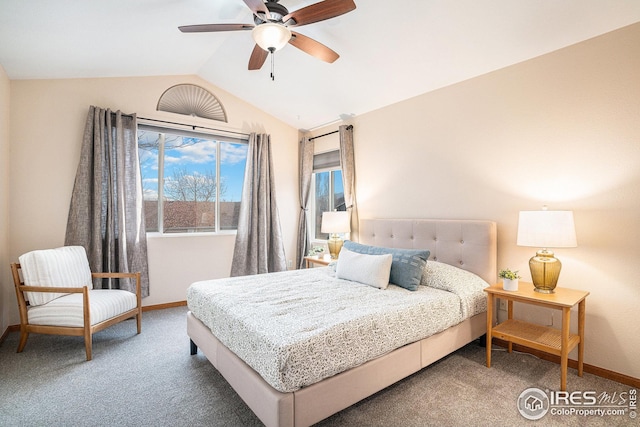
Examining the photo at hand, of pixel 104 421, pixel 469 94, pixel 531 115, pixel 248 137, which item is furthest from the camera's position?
pixel 248 137

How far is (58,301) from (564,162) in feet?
14.9

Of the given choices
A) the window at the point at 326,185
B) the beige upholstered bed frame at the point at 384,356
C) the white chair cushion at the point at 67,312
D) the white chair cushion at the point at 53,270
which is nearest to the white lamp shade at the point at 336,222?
the beige upholstered bed frame at the point at 384,356

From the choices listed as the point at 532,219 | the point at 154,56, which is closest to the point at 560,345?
the point at 532,219

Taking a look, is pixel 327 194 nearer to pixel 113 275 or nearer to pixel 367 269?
pixel 367 269

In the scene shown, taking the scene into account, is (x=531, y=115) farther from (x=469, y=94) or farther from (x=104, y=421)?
(x=104, y=421)

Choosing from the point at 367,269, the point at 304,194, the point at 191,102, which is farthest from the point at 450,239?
the point at 191,102

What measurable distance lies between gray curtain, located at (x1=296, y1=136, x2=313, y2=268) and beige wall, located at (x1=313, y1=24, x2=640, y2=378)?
1.99m

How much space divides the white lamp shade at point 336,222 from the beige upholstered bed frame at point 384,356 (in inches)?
12.6

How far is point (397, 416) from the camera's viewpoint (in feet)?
6.05

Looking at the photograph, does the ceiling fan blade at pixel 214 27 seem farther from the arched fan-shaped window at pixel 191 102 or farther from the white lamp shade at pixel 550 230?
the white lamp shade at pixel 550 230

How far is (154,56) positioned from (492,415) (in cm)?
449

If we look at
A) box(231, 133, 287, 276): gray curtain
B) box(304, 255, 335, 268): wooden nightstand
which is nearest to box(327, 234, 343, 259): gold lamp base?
box(304, 255, 335, 268): wooden nightstand

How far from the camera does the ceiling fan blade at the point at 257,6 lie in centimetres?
185

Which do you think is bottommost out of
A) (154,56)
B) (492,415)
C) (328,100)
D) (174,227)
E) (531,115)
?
(492,415)
